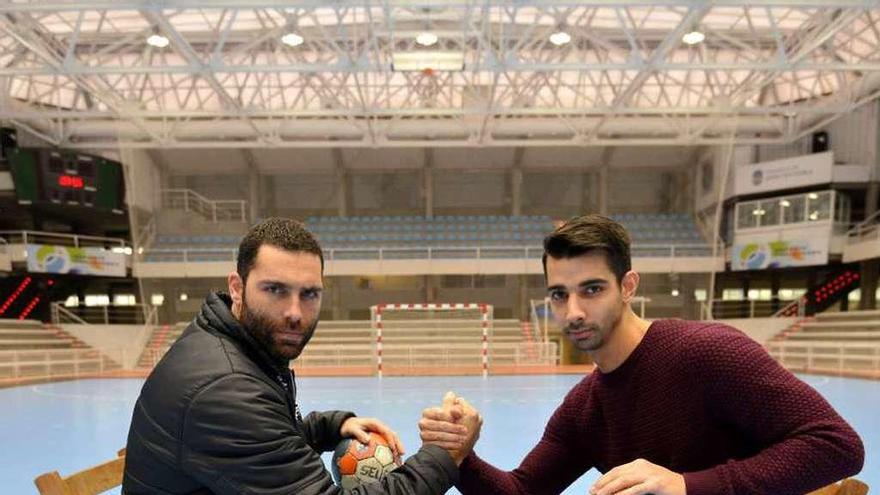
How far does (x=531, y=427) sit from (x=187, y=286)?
2360 centimetres

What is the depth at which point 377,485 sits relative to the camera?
5.84 ft

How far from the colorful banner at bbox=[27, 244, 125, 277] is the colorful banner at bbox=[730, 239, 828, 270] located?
26414 mm

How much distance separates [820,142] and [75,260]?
31369mm

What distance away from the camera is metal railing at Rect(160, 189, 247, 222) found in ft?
92.9

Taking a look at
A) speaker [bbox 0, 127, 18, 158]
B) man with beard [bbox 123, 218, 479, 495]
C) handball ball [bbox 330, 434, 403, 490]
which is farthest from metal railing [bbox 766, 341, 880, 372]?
speaker [bbox 0, 127, 18, 158]

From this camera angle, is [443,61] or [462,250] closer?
[443,61]

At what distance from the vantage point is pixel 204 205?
2925cm

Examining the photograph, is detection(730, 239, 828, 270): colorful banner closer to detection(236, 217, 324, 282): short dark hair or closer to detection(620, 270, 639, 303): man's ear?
detection(620, 270, 639, 303): man's ear

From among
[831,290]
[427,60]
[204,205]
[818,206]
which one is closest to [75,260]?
[204,205]

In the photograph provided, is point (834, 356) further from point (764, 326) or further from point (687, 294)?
point (687, 294)

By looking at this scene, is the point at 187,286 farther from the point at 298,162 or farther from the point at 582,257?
the point at 582,257

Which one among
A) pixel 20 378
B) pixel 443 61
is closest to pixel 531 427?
pixel 443 61

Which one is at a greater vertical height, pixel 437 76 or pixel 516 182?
pixel 437 76

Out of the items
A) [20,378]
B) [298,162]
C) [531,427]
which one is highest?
[298,162]
